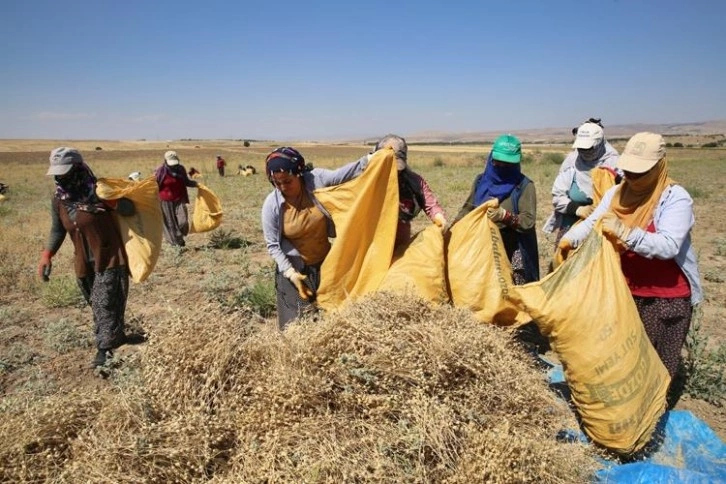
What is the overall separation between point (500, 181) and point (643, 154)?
3.73 feet

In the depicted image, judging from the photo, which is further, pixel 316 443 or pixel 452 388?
pixel 452 388

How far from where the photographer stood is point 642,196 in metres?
2.23

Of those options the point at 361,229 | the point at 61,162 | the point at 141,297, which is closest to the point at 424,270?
the point at 361,229

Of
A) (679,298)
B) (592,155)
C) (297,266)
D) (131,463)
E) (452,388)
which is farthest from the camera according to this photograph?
(592,155)

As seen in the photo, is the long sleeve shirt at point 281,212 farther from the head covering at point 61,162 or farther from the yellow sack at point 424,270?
the head covering at point 61,162

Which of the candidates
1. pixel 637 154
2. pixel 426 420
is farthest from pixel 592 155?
pixel 426 420

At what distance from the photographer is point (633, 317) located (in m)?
2.08

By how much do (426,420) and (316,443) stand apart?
14.4 inches

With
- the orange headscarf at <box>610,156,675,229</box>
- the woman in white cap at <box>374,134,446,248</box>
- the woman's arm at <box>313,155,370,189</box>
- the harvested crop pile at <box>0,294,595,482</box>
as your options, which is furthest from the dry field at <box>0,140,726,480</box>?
the orange headscarf at <box>610,156,675,229</box>

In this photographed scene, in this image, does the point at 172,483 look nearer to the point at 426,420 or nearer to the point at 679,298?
the point at 426,420

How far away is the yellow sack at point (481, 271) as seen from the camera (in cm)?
255

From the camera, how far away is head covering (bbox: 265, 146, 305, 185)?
2.58 metres

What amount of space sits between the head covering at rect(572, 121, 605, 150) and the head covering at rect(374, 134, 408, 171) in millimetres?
1300

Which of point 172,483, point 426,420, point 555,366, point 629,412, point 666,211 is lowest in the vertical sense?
point 555,366
